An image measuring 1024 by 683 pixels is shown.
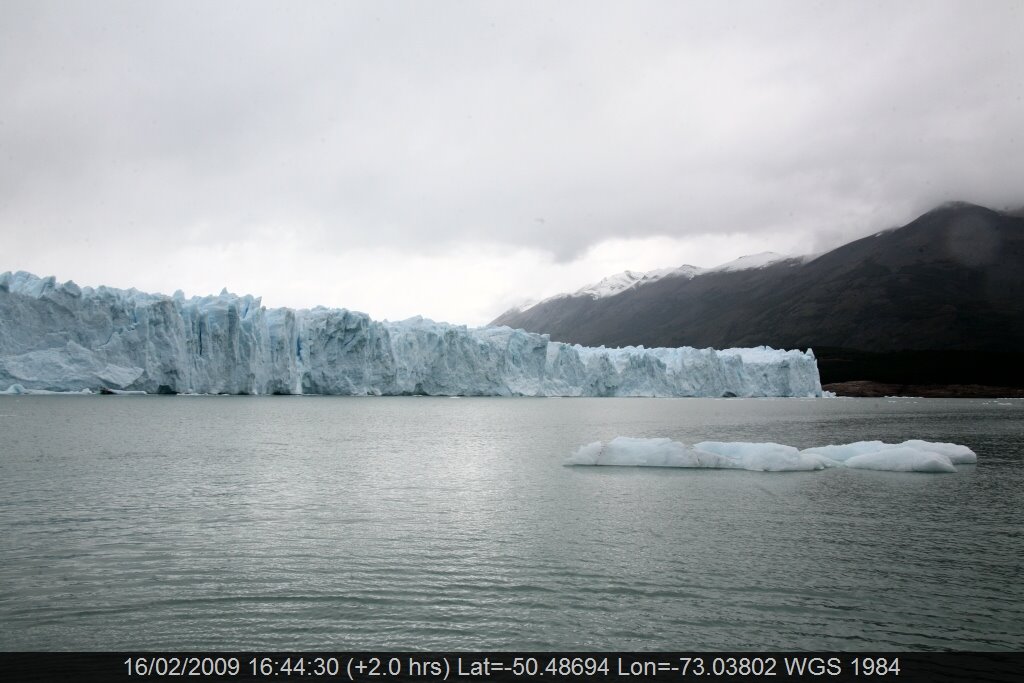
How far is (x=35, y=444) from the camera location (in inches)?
961

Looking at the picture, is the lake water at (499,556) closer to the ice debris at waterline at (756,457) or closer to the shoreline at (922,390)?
the ice debris at waterline at (756,457)

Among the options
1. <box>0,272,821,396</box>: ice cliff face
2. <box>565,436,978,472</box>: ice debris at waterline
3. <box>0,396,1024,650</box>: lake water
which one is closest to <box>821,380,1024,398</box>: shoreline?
<box>0,272,821,396</box>: ice cliff face

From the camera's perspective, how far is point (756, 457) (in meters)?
20.8

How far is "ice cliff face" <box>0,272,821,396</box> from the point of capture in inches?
2076

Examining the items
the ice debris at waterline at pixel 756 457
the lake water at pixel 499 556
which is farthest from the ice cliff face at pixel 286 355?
the ice debris at waterline at pixel 756 457

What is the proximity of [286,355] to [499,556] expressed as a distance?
57673mm

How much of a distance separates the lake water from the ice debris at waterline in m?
0.74

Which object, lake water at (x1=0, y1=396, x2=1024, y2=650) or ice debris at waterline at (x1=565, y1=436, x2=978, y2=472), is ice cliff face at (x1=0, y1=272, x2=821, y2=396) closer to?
lake water at (x1=0, y1=396, x2=1024, y2=650)

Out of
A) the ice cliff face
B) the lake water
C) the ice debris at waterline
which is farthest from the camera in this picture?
the ice cliff face

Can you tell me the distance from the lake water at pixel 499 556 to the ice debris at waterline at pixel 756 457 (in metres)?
0.74

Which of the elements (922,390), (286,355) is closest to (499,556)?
(286,355)

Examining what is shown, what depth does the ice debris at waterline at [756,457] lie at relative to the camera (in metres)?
20.5

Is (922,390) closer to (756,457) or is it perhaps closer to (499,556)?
(756,457)

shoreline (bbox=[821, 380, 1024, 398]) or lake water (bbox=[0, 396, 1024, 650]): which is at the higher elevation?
lake water (bbox=[0, 396, 1024, 650])
